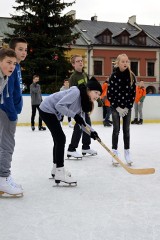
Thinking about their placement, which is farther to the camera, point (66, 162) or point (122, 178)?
point (66, 162)

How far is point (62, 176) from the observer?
3.40m

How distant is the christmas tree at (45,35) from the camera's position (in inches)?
850

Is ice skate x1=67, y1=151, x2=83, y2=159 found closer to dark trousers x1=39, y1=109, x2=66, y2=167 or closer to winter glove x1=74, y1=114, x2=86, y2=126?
dark trousers x1=39, y1=109, x2=66, y2=167

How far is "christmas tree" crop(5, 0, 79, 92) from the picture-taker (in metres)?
21.6

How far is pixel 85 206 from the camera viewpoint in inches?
108

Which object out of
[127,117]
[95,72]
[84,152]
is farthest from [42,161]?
[95,72]

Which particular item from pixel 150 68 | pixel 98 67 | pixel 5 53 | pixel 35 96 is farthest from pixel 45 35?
pixel 5 53

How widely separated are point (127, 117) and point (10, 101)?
1.87 meters

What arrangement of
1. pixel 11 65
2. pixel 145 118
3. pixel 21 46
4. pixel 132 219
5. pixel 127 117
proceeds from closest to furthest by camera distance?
pixel 132 219
pixel 11 65
pixel 21 46
pixel 127 117
pixel 145 118

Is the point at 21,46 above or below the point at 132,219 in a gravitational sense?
above

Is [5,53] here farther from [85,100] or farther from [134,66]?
[134,66]

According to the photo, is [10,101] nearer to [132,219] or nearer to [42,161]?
[132,219]

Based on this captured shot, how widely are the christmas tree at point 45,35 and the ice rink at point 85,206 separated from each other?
57.3 feet

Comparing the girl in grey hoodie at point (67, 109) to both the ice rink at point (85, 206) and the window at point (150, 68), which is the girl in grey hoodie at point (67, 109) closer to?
the ice rink at point (85, 206)
